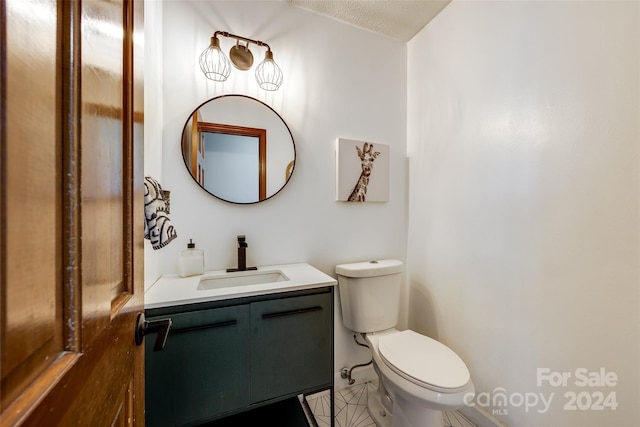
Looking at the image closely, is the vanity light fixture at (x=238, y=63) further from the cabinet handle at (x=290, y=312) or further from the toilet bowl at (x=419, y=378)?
the toilet bowl at (x=419, y=378)

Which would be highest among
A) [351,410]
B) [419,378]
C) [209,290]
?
[209,290]

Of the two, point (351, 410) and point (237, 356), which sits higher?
point (237, 356)

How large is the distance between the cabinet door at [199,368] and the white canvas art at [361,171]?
39.1 inches

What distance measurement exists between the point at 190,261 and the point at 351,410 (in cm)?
127

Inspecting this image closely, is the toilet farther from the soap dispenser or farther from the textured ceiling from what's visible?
Result: the textured ceiling

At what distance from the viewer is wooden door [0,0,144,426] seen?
229 millimetres

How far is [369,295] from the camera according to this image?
1.51 m

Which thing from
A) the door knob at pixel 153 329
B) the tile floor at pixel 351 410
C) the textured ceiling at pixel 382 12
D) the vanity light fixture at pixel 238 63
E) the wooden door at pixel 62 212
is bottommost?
the tile floor at pixel 351 410

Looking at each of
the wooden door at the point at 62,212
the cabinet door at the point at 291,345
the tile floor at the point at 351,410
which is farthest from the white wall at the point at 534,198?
the wooden door at the point at 62,212

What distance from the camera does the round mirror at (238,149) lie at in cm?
137

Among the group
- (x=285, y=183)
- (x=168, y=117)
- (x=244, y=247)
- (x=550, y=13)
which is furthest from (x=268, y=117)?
(x=550, y=13)

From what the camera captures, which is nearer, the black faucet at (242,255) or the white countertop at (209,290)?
the white countertop at (209,290)

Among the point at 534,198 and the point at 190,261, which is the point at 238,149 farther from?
the point at 534,198

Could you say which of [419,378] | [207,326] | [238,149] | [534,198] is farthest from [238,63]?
[419,378]
